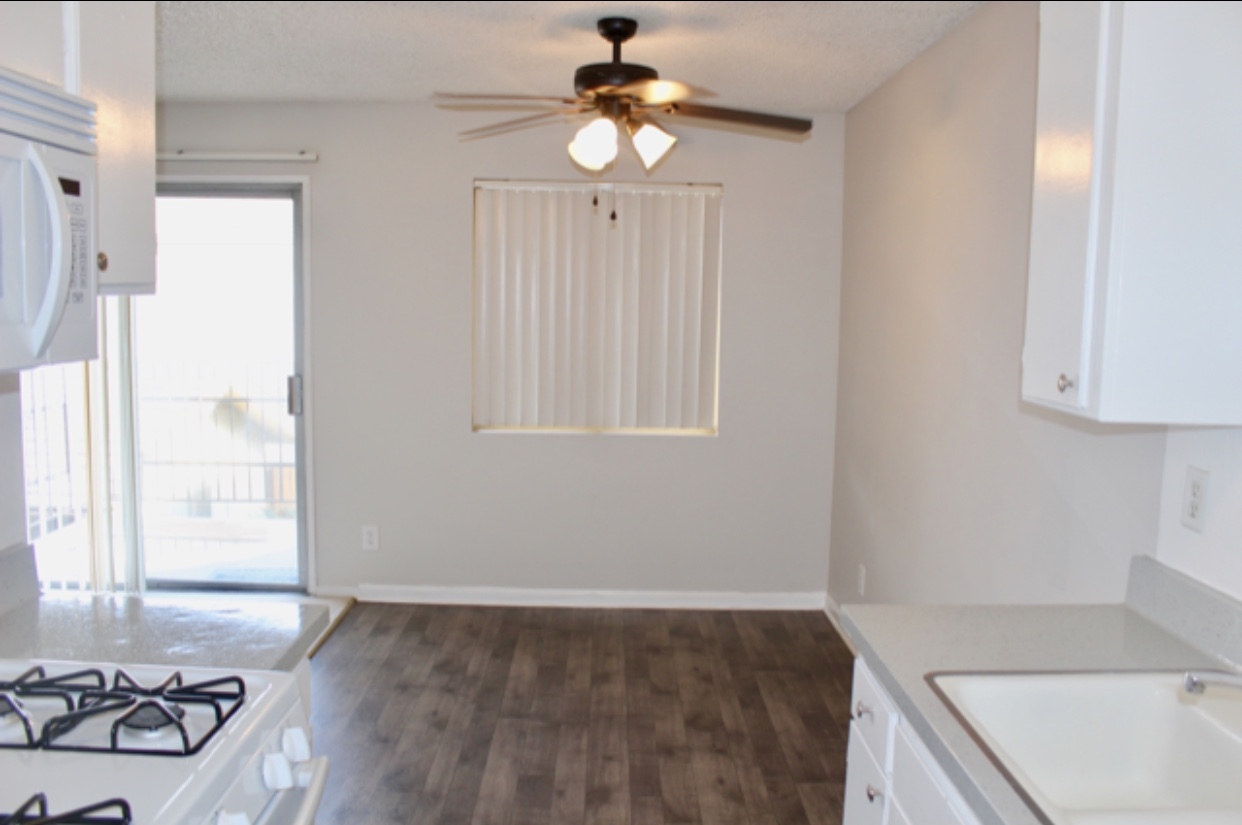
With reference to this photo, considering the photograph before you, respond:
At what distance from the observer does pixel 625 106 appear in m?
2.86

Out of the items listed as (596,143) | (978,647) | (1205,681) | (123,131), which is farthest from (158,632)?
(596,143)

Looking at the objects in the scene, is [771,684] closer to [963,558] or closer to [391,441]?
[963,558]

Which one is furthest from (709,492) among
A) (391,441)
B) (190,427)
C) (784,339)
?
(190,427)

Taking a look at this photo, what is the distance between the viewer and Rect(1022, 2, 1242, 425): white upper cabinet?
1.37 m

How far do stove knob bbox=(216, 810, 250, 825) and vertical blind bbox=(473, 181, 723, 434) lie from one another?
3340 millimetres

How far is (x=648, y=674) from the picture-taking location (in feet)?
12.1

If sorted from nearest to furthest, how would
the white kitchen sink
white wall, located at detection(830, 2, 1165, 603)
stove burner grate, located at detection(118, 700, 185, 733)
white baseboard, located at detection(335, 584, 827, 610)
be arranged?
stove burner grate, located at detection(118, 700, 185, 733) → the white kitchen sink → white wall, located at detection(830, 2, 1165, 603) → white baseboard, located at detection(335, 584, 827, 610)

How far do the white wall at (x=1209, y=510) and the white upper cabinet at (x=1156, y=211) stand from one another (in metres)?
0.30

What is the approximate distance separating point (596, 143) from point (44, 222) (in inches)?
76.5

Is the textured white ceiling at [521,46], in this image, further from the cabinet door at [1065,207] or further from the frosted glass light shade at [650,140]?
the cabinet door at [1065,207]

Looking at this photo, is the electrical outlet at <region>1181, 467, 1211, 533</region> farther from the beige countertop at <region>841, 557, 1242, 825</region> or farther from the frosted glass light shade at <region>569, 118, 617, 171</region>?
the frosted glass light shade at <region>569, 118, 617, 171</region>

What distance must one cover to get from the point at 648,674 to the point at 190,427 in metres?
2.64

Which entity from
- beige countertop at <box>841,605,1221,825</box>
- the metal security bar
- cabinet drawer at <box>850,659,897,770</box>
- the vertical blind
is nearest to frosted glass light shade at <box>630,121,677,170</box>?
the vertical blind

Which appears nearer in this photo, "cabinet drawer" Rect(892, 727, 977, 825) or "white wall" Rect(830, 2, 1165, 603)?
"cabinet drawer" Rect(892, 727, 977, 825)
